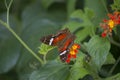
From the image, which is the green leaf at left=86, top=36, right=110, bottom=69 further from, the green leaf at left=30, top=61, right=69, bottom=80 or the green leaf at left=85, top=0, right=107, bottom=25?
the green leaf at left=85, top=0, right=107, bottom=25

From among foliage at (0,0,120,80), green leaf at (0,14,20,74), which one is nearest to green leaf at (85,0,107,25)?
foliage at (0,0,120,80)

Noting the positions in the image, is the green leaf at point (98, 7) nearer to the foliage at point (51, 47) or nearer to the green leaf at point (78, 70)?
the foliage at point (51, 47)

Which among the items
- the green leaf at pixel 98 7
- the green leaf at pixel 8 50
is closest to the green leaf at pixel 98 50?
the green leaf at pixel 98 7

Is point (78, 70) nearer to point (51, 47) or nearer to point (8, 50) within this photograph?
point (51, 47)

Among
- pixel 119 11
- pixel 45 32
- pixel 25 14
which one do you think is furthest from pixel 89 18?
pixel 25 14

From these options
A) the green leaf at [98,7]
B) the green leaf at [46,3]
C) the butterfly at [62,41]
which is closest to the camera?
the butterfly at [62,41]

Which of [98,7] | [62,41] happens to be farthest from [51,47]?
[98,7]
